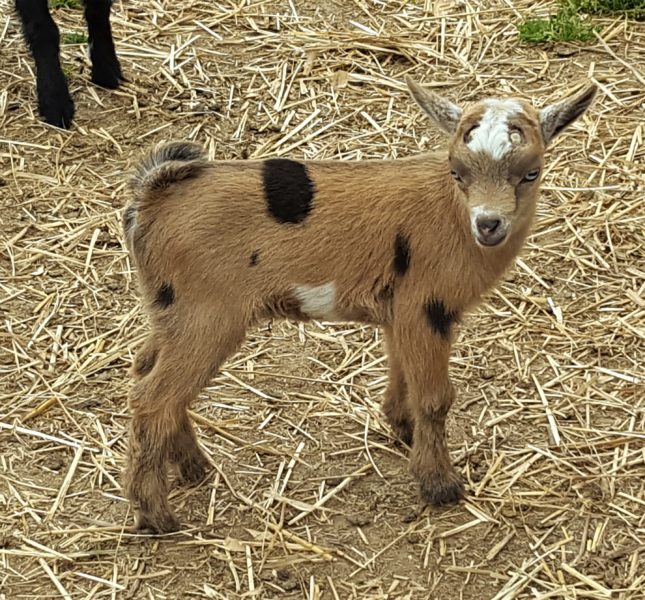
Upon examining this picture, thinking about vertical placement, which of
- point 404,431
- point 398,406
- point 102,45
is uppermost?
point 102,45

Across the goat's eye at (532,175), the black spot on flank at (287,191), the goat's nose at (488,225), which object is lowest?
the black spot on flank at (287,191)

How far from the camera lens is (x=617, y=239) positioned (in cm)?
660

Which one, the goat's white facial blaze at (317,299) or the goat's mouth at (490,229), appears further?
the goat's white facial blaze at (317,299)

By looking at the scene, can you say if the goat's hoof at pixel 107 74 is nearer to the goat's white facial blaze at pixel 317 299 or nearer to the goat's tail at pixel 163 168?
the goat's tail at pixel 163 168

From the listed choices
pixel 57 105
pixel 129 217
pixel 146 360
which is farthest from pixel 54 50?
pixel 146 360

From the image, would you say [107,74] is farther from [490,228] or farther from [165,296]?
[490,228]

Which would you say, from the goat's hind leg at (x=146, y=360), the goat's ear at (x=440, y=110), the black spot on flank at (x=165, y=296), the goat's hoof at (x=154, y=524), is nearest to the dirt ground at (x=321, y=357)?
the goat's hoof at (x=154, y=524)

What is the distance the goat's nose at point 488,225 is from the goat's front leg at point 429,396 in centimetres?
48

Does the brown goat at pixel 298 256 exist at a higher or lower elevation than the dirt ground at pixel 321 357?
higher

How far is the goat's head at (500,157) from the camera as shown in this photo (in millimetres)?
4340

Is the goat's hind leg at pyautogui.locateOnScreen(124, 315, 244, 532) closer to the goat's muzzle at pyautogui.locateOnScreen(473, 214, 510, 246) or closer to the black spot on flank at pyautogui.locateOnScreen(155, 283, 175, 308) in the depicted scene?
the black spot on flank at pyautogui.locateOnScreen(155, 283, 175, 308)

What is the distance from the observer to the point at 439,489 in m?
4.89

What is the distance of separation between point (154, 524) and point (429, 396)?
1204 mm

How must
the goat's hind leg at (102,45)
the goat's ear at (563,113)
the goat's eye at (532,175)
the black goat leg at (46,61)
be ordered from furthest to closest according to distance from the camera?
the goat's hind leg at (102,45)
the black goat leg at (46,61)
the goat's ear at (563,113)
the goat's eye at (532,175)
